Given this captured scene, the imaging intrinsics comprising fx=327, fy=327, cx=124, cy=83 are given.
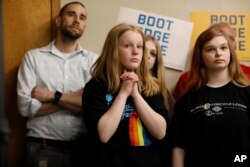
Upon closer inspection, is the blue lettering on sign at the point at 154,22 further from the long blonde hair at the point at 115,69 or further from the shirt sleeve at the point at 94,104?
the shirt sleeve at the point at 94,104

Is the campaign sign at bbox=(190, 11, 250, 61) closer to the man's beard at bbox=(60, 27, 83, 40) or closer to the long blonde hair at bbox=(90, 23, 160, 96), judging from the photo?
the man's beard at bbox=(60, 27, 83, 40)

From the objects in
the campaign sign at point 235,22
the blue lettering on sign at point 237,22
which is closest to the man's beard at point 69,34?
the campaign sign at point 235,22

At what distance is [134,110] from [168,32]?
117 centimetres

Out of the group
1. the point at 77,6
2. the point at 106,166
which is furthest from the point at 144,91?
the point at 77,6

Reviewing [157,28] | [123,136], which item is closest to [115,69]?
[123,136]

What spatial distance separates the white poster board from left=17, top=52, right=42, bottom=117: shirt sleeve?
815 mm

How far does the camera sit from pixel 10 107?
7.84 ft

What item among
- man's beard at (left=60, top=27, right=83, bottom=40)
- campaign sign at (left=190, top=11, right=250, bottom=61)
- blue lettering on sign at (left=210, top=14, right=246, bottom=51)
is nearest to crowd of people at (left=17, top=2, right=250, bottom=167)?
man's beard at (left=60, top=27, right=83, bottom=40)

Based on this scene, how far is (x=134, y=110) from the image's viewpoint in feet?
5.15

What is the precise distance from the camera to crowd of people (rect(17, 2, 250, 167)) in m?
1.52

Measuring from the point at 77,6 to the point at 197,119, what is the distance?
1.21m

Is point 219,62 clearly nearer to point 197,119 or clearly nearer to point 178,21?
point 197,119

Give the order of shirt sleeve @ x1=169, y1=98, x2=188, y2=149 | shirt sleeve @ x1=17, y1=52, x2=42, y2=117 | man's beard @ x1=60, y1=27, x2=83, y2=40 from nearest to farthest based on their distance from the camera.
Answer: shirt sleeve @ x1=169, y1=98, x2=188, y2=149 < shirt sleeve @ x1=17, y1=52, x2=42, y2=117 < man's beard @ x1=60, y1=27, x2=83, y2=40

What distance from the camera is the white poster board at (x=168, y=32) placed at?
101 inches
